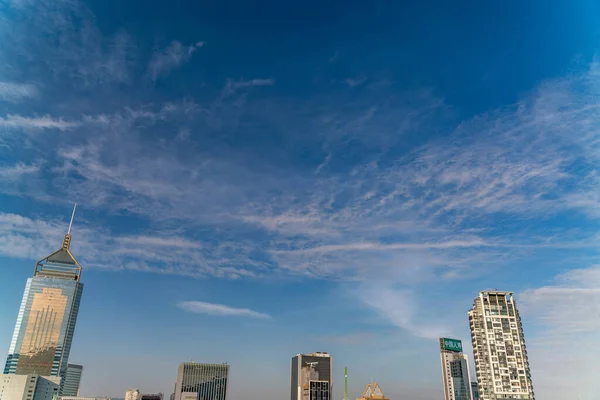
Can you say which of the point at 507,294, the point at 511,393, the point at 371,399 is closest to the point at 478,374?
the point at 511,393

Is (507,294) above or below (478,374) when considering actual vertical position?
above

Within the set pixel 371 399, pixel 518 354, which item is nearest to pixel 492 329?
pixel 518 354

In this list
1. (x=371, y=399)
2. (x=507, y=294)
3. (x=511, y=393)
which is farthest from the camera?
(x=371, y=399)

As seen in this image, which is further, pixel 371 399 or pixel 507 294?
pixel 371 399

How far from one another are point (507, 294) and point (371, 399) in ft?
262

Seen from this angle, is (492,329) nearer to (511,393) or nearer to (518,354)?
(518,354)

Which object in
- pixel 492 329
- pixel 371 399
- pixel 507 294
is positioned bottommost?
pixel 371 399

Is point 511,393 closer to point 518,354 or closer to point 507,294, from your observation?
point 518,354

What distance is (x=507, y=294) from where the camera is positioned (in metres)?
156

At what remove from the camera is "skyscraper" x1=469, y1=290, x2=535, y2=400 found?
140875mm

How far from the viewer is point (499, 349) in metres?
145

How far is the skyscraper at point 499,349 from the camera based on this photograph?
462 feet

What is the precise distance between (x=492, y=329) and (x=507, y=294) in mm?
15327

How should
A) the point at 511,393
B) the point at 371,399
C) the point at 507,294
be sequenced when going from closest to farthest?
1. the point at 511,393
2. the point at 507,294
3. the point at 371,399
